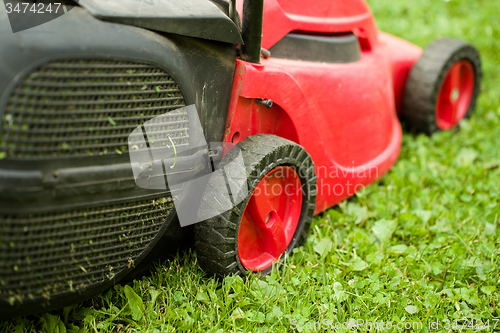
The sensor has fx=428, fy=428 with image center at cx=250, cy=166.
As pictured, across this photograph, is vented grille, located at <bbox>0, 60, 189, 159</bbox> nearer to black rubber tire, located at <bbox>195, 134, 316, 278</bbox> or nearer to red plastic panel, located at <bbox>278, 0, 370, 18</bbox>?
black rubber tire, located at <bbox>195, 134, 316, 278</bbox>

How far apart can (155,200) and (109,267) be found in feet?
Result: 0.67

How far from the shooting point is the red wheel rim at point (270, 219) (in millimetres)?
1345

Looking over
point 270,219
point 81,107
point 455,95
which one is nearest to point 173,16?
point 81,107

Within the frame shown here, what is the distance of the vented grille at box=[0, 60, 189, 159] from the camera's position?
2.88 ft

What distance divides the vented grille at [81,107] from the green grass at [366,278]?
52 cm

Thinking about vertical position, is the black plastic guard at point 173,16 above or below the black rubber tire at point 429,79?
above

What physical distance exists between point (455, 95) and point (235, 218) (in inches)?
73.4

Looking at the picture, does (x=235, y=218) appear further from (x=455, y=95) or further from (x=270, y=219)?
(x=455, y=95)

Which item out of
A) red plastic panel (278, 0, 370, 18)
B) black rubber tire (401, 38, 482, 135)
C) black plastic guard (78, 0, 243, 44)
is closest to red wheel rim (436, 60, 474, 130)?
black rubber tire (401, 38, 482, 135)

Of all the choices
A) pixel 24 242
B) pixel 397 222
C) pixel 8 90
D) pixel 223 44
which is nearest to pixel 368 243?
pixel 397 222

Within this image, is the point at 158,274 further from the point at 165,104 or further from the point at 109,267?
the point at 165,104

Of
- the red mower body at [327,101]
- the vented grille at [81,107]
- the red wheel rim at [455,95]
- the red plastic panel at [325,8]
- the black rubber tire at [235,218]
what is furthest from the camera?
the red wheel rim at [455,95]

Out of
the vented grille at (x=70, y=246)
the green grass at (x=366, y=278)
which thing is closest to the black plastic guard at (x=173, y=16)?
the vented grille at (x=70, y=246)

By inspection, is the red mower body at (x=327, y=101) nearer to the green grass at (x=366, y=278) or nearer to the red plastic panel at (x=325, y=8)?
the red plastic panel at (x=325, y=8)
